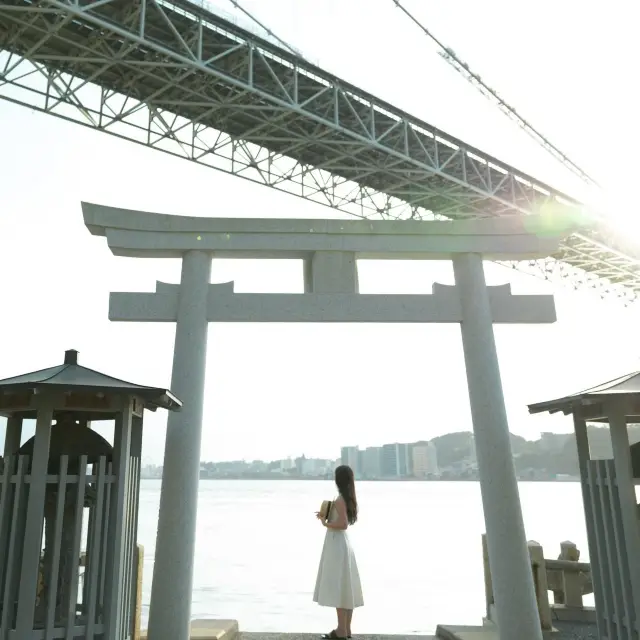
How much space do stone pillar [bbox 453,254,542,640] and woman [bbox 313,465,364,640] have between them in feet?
4.20

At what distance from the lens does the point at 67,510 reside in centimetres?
393

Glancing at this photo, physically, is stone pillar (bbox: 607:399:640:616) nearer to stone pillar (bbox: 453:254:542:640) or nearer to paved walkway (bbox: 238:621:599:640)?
stone pillar (bbox: 453:254:542:640)

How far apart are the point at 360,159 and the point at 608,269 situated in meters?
15.5

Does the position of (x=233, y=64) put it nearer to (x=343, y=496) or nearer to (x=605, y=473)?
(x=343, y=496)

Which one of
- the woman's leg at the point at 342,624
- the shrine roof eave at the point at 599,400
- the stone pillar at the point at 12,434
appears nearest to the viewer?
the shrine roof eave at the point at 599,400

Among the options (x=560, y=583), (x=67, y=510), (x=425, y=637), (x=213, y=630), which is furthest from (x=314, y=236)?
(x=560, y=583)

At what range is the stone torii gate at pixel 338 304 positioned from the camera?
5.09m

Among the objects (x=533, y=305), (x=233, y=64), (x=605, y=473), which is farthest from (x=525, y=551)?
(x=233, y=64)

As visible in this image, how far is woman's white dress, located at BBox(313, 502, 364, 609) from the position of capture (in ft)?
16.4

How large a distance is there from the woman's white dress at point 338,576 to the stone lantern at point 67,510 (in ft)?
5.57

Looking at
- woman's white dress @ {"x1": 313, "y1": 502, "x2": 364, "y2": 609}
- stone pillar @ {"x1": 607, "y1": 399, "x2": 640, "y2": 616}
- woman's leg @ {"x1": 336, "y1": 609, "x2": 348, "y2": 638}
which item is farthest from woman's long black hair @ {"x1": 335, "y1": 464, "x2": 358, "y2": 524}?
stone pillar @ {"x1": 607, "y1": 399, "x2": 640, "y2": 616}

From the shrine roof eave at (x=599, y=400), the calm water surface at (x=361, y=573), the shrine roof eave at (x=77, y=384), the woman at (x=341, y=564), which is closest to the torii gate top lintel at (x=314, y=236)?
the shrine roof eave at (x=77, y=384)

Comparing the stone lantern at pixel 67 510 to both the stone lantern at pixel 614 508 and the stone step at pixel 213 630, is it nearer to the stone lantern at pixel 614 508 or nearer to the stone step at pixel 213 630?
the stone step at pixel 213 630

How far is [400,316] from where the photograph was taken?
225 inches
